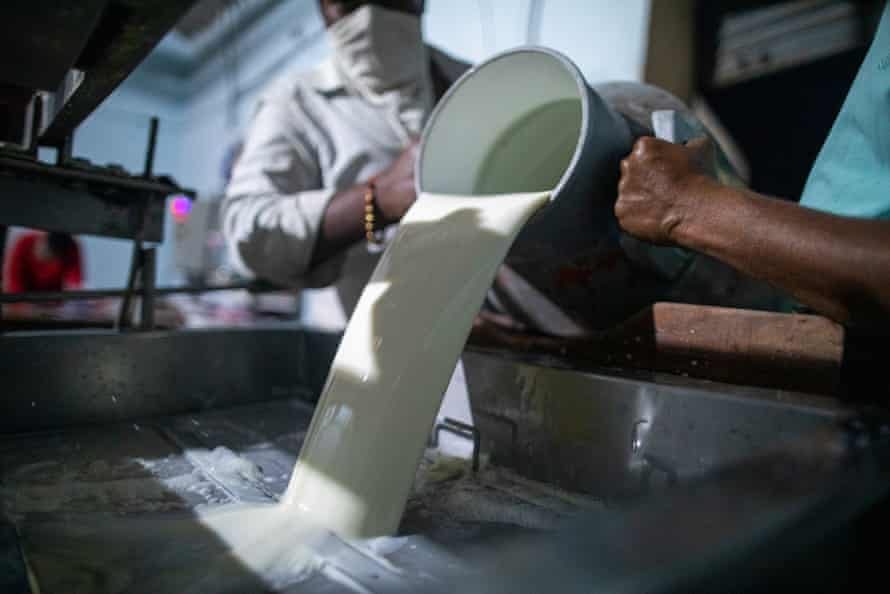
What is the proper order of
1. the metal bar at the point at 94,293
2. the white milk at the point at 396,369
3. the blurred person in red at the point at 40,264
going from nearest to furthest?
the white milk at the point at 396,369, the metal bar at the point at 94,293, the blurred person in red at the point at 40,264

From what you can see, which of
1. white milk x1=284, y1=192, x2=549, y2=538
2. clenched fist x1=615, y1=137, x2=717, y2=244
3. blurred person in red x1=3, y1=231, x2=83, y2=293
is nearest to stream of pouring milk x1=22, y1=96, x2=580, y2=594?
white milk x1=284, y1=192, x2=549, y2=538

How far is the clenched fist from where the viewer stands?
27.4 inches

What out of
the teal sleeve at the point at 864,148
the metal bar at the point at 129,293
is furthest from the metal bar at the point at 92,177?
the teal sleeve at the point at 864,148

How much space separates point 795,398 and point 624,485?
214mm

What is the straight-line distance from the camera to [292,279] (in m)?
1.33

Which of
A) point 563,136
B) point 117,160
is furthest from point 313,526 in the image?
point 117,160

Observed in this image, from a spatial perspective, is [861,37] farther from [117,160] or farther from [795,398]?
[117,160]

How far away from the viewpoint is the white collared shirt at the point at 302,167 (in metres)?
1.27

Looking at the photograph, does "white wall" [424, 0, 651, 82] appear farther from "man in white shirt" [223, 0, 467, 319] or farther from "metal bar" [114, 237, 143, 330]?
"metal bar" [114, 237, 143, 330]

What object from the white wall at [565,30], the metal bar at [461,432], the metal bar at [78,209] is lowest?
the metal bar at [461,432]

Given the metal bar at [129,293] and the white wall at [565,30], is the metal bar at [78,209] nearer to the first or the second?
the metal bar at [129,293]

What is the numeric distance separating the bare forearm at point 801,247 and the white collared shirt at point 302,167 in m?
0.82

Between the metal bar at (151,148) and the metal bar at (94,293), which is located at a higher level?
the metal bar at (151,148)

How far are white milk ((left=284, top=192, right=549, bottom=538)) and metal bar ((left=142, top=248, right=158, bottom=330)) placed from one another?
52 cm
